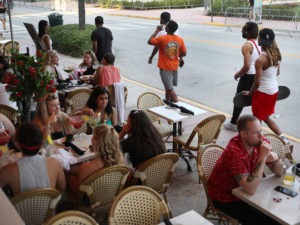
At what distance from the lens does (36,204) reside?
12.4 feet

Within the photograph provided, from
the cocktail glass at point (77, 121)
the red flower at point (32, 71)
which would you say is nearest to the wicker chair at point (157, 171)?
the cocktail glass at point (77, 121)

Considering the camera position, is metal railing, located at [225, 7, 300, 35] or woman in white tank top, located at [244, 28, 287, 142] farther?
metal railing, located at [225, 7, 300, 35]

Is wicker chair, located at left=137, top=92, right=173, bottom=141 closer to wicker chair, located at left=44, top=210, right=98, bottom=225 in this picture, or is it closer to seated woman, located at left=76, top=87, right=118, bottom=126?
seated woman, located at left=76, top=87, right=118, bottom=126

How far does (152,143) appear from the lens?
4.73m

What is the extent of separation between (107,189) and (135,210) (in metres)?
0.72

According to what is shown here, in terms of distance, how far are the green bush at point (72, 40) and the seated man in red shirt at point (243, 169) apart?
12653 mm

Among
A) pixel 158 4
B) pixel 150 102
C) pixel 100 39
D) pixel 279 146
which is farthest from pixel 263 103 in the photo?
pixel 158 4

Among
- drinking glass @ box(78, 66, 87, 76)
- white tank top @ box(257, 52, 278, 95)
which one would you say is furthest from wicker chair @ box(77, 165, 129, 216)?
drinking glass @ box(78, 66, 87, 76)

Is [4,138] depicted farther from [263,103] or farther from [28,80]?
[263,103]

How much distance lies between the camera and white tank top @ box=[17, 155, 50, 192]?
3932 millimetres

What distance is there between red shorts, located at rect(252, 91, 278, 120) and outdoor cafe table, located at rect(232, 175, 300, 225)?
8.67ft

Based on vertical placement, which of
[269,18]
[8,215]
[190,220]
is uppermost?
[269,18]

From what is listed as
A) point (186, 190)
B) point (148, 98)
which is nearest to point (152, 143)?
Result: point (186, 190)

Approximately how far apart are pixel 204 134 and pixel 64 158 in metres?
2.20
